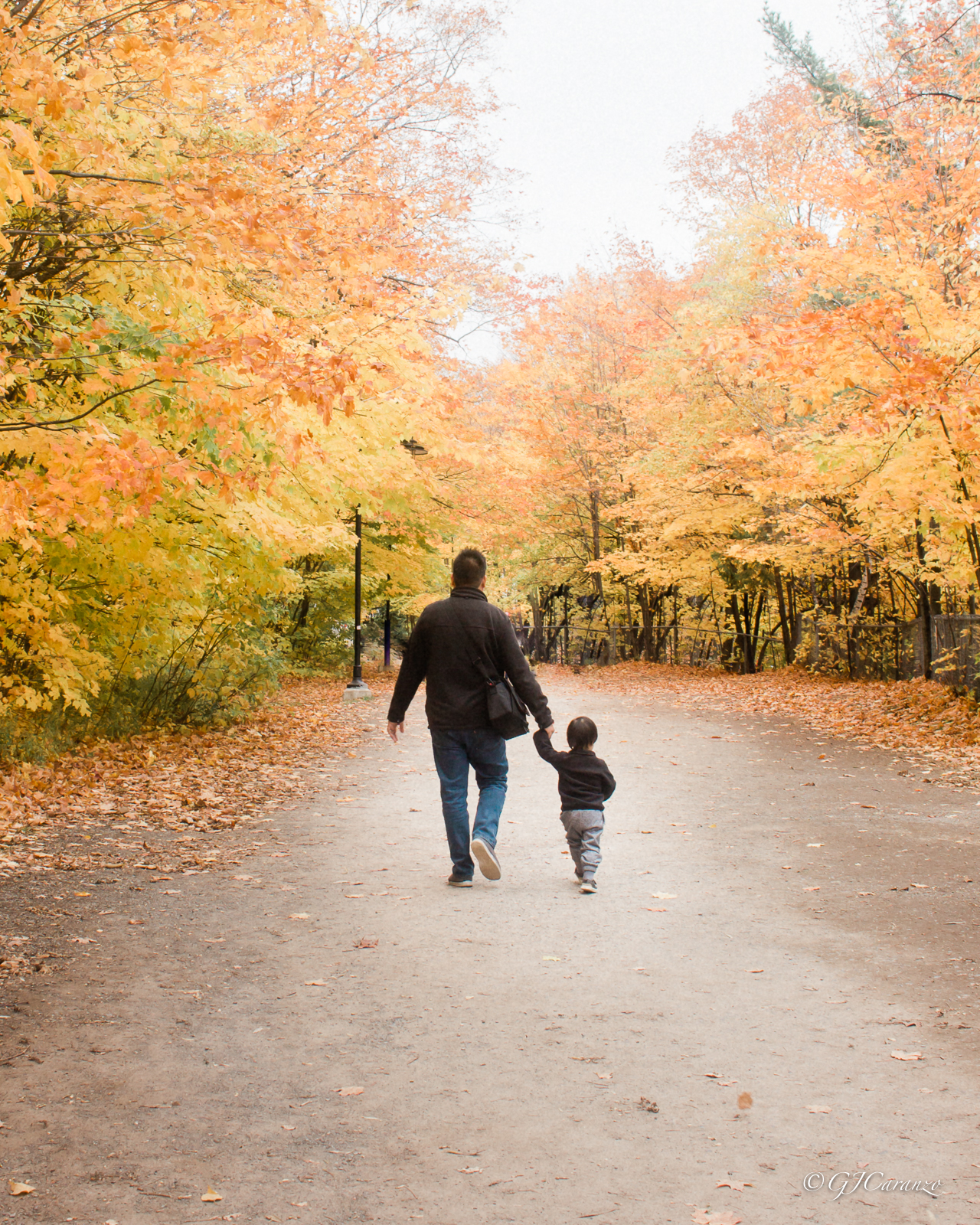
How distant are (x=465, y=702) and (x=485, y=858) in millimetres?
969

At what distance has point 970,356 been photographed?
11055 mm

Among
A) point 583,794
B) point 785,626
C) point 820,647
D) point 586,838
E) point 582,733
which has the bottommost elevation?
point 586,838

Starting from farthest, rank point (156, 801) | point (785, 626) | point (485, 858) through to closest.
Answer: point (785, 626) → point (156, 801) → point (485, 858)

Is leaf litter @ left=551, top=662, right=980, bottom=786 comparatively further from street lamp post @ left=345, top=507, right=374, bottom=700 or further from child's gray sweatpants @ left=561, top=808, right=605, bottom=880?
street lamp post @ left=345, top=507, right=374, bottom=700

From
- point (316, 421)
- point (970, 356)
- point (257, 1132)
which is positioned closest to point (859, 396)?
point (970, 356)

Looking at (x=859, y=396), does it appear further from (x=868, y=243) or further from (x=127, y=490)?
(x=127, y=490)

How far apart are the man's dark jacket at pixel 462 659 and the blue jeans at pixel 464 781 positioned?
8 cm

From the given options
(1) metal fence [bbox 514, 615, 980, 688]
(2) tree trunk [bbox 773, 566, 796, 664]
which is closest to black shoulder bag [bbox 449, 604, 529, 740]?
(1) metal fence [bbox 514, 615, 980, 688]

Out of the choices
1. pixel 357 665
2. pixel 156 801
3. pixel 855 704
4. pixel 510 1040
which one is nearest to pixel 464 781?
pixel 510 1040

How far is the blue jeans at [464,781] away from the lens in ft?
21.7

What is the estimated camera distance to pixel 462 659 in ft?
21.7

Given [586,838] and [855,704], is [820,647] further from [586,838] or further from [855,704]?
[586,838]

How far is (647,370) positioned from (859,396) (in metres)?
11.5

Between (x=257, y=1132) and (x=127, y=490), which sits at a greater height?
(x=127, y=490)
